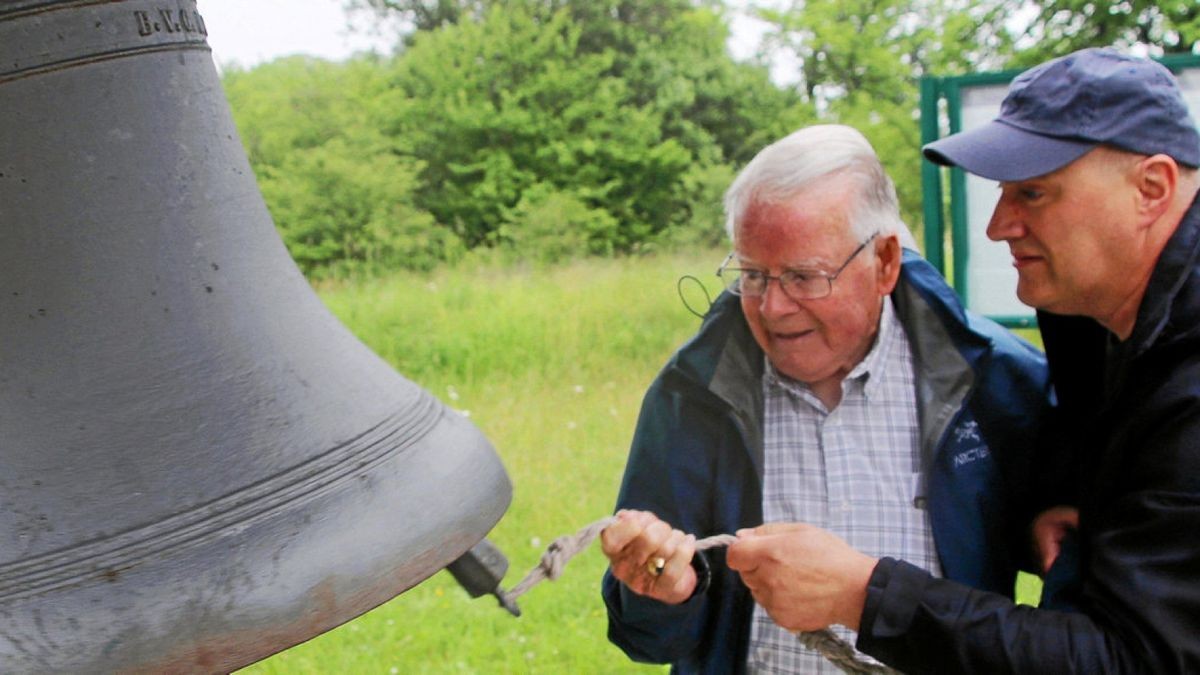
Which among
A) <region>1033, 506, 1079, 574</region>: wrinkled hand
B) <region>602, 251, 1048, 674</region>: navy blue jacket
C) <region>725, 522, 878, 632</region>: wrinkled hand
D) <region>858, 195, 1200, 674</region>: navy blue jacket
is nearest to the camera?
<region>858, 195, 1200, 674</region>: navy blue jacket

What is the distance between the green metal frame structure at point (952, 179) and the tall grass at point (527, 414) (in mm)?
1021

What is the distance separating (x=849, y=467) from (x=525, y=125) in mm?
19555

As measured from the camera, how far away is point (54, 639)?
1.23 metres

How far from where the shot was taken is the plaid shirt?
203 centimetres

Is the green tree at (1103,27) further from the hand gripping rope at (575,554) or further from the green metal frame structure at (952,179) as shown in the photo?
the hand gripping rope at (575,554)

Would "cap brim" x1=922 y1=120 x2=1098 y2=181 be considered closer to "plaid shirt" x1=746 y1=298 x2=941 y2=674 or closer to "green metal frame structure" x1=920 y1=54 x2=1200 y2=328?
"plaid shirt" x1=746 y1=298 x2=941 y2=674

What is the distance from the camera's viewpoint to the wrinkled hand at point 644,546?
175 centimetres

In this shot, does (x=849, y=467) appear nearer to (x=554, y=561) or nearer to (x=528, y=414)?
(x=554, y=561)

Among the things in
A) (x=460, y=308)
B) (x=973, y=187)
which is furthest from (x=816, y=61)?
(x=973, y=187)

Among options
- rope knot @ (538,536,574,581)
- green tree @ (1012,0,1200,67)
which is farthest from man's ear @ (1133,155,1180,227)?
green tree @ (1012,0,1200,67)

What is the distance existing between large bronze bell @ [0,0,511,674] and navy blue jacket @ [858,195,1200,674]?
26.4 inches

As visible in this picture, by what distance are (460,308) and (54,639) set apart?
8.27m

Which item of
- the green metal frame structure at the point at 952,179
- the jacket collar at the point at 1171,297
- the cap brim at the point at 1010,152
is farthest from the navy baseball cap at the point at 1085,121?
the green metal frame structure at the point at 952,179

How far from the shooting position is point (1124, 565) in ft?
4.85
